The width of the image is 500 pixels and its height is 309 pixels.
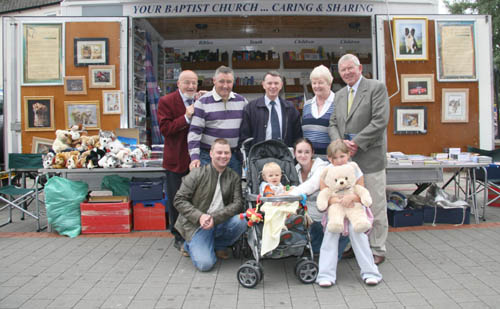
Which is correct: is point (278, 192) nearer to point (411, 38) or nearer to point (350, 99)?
point (350, 99)

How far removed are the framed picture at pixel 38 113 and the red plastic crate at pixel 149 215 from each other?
2.15 meters

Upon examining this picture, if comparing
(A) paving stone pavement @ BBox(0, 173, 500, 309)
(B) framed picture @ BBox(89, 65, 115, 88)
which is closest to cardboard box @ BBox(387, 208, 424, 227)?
(A) paving stone pavement @ BBox(0, 173, 500, 309)

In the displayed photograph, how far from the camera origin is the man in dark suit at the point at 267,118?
12.7ft

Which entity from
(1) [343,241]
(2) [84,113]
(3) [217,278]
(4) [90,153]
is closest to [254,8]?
(2) [84,113]

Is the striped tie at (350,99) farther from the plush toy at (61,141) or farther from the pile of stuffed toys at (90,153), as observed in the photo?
the plush toy at (61,141)

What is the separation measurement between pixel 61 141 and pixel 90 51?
1666mm

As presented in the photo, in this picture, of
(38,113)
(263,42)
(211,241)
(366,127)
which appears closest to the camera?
(366,127)

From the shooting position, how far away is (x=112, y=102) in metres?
5.95

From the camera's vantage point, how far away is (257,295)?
301 centimetres

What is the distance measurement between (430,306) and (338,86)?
6.34 m

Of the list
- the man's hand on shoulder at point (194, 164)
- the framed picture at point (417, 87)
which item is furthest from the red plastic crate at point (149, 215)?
the framed picture at point (417, 87)

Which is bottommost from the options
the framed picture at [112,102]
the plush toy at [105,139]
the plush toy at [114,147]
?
the plush toy at [114,147]

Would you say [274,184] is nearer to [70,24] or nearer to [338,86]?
[70,24]

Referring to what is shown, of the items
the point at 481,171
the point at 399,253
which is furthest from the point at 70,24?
the point at 481,171
